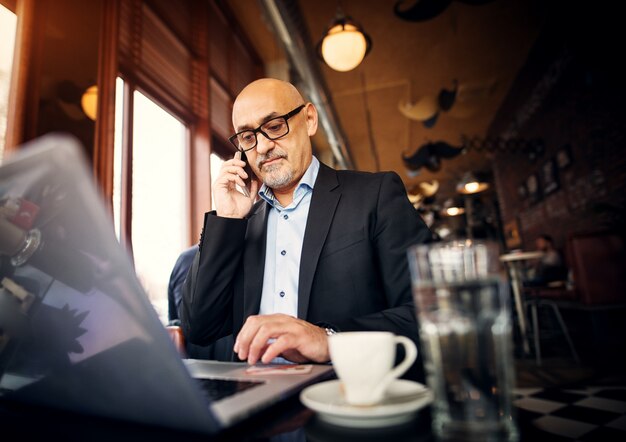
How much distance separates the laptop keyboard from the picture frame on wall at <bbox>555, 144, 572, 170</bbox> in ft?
19.9

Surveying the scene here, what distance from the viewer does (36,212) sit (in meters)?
0.42

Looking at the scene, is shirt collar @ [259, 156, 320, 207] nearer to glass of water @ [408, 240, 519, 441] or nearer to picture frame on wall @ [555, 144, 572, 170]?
glass of water @ [408, 240, 519, 441]

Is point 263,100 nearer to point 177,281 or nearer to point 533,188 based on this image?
point 177,281

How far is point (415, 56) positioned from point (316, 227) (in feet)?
16.3

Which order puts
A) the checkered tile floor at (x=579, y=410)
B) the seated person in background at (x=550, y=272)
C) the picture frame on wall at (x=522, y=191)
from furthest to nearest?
the picture frame on wall at (x=522, y=191) < the seated person in background at (x=550, y=272) < the checkered tile floor at (x=579, y=410)

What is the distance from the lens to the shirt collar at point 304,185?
1.49 meters

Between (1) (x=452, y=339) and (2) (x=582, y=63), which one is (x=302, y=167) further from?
(2) (x=582, y=63)

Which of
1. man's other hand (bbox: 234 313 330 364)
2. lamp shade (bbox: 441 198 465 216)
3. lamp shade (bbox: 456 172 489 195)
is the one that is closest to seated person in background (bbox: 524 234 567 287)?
lamp shade (bbox: 456 172 489 195)

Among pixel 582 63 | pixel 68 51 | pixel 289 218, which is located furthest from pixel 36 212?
pixel 582 63

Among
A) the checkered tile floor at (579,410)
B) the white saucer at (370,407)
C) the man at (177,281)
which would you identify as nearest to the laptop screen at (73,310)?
the white saucer at (370,407)

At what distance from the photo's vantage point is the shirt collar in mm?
1485

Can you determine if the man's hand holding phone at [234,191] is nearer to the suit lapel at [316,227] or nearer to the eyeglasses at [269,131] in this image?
the eyeglasses at [269,131]

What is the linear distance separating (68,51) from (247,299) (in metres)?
1.54

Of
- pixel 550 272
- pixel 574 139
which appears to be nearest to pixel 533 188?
pixel 574 139
